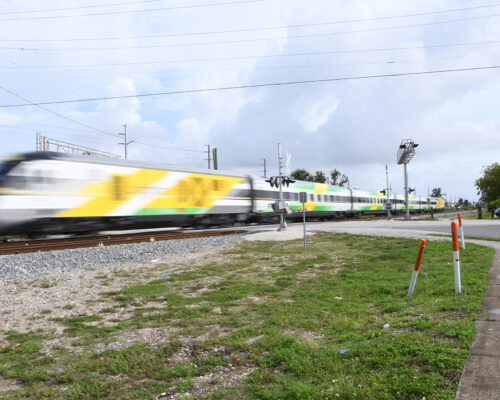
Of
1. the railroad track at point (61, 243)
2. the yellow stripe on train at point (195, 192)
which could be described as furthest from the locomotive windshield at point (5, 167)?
the yellow stripe on train at point (195, 192)

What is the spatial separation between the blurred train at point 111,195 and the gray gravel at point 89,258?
1.91 metres

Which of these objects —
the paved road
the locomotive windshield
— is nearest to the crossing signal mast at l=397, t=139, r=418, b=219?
the paved road

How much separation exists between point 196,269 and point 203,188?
11.2m

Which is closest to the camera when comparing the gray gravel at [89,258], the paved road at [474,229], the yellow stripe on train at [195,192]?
the gray gravel at [89,258]

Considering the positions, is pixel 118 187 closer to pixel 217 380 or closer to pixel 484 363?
pixel 217 380

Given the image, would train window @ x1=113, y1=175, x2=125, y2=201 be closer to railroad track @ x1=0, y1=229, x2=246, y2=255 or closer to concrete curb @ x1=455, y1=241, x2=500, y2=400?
railroad track @ x1=0, y1=229, x2=246, y2=255

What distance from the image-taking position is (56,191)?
14.9 metres

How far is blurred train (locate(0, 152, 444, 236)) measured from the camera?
1420 cm

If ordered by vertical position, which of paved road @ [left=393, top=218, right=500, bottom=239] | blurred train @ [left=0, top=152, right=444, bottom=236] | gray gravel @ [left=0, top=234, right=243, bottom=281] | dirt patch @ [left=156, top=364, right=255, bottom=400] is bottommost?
dirt patch @ [left=156, top=364, right=255, bottom=400]

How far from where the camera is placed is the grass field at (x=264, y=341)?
3.52 metres

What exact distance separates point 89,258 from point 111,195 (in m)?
4.53

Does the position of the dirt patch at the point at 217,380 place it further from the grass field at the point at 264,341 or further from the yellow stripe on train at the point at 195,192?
the yellow stripe on train at the point at 195,192

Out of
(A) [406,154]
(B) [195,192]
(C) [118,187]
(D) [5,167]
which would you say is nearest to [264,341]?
(D) [5,167]

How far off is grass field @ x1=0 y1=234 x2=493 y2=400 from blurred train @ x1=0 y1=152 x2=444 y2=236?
788 centimetres
